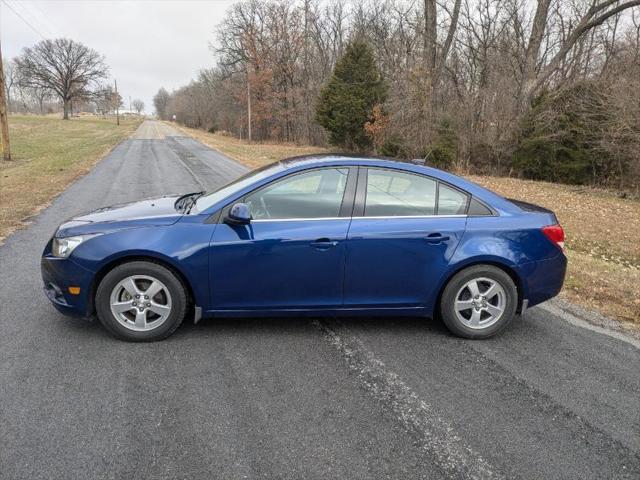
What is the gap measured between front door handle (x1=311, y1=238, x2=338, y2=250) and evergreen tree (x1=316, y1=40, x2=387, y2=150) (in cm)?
2516

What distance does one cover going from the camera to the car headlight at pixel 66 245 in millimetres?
3793

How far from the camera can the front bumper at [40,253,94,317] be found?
3.76 m

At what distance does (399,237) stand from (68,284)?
2710mm

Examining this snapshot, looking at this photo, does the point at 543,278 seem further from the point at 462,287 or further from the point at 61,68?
the point at 61,68

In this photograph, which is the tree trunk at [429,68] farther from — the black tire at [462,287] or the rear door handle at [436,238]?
the rear door handle at [436,238]

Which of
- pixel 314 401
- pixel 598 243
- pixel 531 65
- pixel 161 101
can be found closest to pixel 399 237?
pixel 314 401

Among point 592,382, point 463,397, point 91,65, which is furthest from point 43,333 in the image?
point 91,65

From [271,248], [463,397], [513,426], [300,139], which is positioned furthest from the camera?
[300,139]

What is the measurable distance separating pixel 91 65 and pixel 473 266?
97227 millimetres

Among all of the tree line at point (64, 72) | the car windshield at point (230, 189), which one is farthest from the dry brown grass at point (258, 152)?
the tree line at point (64, 72)

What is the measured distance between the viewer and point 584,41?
90.9ft

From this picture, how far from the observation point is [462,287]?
161 inches

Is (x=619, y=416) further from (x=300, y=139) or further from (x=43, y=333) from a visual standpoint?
(x=300, y=139)

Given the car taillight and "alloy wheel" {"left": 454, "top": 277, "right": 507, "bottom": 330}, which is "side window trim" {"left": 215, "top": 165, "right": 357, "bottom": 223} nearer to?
"alloy wheel" {"left": 454, "top": 277, "right": 507, "bottom": 330}
